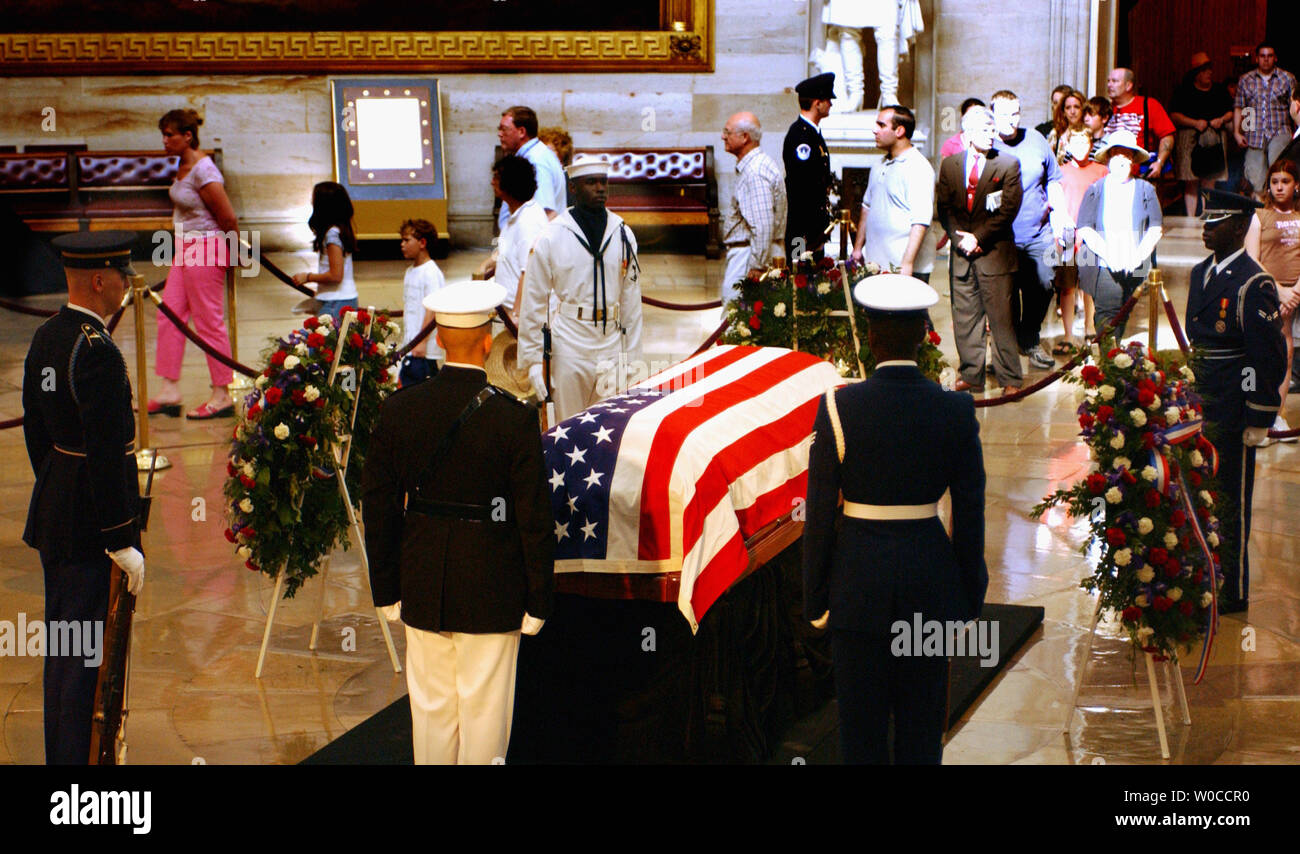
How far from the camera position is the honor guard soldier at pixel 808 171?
984 cm

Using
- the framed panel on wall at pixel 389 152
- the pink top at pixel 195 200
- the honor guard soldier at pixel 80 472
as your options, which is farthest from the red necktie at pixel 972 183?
the framed panel on wall at pixel 389 152

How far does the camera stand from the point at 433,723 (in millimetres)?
4133

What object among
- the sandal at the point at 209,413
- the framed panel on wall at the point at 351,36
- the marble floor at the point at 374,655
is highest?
the framed panel on wall at the point at 351,36

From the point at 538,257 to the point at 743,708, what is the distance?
2604 mm

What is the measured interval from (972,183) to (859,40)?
18.6 feet

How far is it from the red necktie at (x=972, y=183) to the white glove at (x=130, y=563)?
7052mm

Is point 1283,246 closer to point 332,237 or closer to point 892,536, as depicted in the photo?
point 332,237

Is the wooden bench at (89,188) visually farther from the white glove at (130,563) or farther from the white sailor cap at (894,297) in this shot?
the white sailor cap at (894,297)

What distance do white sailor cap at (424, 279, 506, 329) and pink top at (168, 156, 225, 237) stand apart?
5.76m

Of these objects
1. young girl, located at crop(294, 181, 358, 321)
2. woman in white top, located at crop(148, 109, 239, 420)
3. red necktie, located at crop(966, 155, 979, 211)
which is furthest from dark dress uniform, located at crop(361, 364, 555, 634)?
red necktie, located at crop(966, 155, 979, 211)

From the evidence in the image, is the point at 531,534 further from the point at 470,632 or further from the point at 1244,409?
the point at 1244,409

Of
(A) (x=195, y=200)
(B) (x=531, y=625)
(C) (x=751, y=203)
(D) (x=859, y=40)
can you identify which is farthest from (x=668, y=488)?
(D) (x=859, y=40)

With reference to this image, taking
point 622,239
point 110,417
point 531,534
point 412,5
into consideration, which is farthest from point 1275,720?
point 412,5

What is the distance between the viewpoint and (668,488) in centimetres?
475
